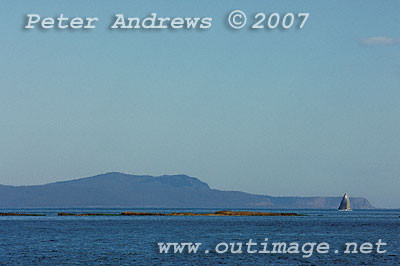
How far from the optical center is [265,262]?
6438cm

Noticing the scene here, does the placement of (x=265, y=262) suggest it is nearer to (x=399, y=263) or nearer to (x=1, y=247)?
(x=399, y=263)

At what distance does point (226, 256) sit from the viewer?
69812mm

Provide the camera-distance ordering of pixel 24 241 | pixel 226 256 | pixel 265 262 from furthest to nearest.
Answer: pixel 24 241, pixel 226 256, pixel 265 262

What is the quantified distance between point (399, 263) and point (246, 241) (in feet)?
102

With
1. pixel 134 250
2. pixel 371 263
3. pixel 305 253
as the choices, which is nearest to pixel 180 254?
pixel 134 250

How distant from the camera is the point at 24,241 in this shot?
92375 mm

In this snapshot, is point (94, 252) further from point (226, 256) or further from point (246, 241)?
point (246, 241)

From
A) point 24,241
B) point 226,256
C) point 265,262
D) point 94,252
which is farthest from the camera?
point 24,241

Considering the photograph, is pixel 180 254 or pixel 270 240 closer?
pixel 180 254

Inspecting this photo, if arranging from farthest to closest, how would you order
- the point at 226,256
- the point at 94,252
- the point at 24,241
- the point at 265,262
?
the point at 24,241 → the point at 94,252 → the point at 226,256 → the point at 265,262

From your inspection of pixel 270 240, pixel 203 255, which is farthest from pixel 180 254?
pixel 270 240

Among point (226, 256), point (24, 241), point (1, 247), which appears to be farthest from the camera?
point (24, 241)

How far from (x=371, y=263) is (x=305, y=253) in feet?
34.2

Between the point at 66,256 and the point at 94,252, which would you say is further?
the point at 94,252
